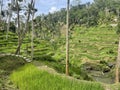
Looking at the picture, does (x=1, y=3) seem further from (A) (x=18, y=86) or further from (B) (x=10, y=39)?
(A) (x=18, y=86)

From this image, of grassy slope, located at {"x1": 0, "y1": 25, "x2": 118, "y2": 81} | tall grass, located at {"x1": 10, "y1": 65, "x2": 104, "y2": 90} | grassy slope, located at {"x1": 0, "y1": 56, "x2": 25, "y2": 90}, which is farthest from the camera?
grassy slope, located at {"x1": 0, "y1": 25, "x2": 118, "y2": 81}

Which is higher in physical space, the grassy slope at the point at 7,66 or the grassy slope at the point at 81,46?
the grassy slope at the point at 7,66

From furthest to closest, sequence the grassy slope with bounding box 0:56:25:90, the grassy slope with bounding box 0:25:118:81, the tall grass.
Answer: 1. the grassy slope with bounding box 0:25:118:81
2. the grassy slope with bounding box 0:56:25:90
3. the tall grass

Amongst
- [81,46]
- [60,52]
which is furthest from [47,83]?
[81,46]

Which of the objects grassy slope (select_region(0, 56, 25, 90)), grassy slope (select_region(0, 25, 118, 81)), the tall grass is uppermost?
the tall grass

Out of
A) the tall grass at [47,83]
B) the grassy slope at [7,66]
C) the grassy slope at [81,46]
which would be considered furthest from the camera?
the grassy slope at [81,46]

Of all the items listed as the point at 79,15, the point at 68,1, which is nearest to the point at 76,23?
the point at 79,15

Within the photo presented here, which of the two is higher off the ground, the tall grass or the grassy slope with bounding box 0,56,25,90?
the tall grass

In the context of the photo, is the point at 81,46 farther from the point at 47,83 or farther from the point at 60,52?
the point at 47,83

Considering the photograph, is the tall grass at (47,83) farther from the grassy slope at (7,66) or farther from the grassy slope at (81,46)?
the grassy slope at (81,46)

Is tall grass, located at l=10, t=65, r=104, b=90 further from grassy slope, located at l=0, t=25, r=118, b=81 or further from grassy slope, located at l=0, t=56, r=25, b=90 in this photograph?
grassy slope, located at l=0, t=25, r=118, b=81

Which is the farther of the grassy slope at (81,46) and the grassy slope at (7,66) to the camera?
the grassy slope at (81,46)

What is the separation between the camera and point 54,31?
153m

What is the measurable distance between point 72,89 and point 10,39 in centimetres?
7519
